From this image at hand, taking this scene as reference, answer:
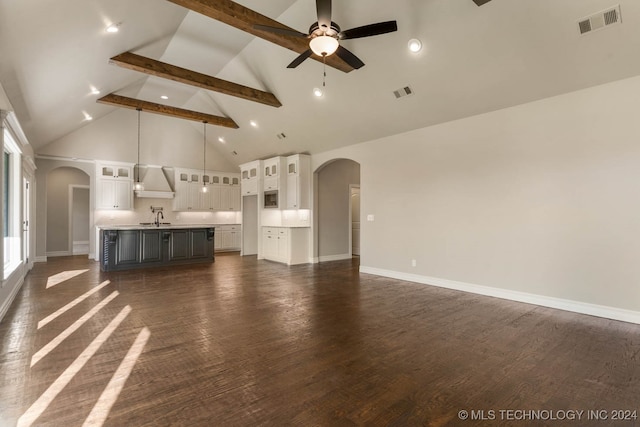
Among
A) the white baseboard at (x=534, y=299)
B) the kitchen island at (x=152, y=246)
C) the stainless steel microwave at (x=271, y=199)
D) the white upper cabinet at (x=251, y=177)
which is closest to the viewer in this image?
the white baseboard at (x=534, y=299)

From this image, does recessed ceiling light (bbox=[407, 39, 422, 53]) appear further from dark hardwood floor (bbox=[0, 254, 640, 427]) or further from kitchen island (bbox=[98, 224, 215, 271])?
kitchen island (bbox=[98, 224, 215, 271])

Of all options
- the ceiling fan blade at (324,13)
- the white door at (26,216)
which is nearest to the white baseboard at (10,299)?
the white door at (26,216)

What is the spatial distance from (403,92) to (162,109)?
578 cm

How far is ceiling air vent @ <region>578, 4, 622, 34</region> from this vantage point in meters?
3.10

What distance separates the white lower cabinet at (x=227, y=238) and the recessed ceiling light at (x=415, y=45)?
321 inches

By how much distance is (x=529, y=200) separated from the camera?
14.4 feet

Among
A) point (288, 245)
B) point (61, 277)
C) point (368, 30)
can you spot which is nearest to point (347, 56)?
point (368, 30)

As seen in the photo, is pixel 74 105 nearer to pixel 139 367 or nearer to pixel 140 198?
pixel 140 198

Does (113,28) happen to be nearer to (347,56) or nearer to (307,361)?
(347,56)

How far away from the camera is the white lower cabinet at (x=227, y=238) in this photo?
417 inches

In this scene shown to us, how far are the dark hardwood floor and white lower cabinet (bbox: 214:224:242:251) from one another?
5.85 m

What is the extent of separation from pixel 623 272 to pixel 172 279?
6.80 meters

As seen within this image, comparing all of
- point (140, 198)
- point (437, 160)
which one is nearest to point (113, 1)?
point (437, 160)

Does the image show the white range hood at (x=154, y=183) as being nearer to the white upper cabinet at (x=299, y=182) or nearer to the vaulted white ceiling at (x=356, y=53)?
the vaulted white ceiling at (x=356, y=53)
